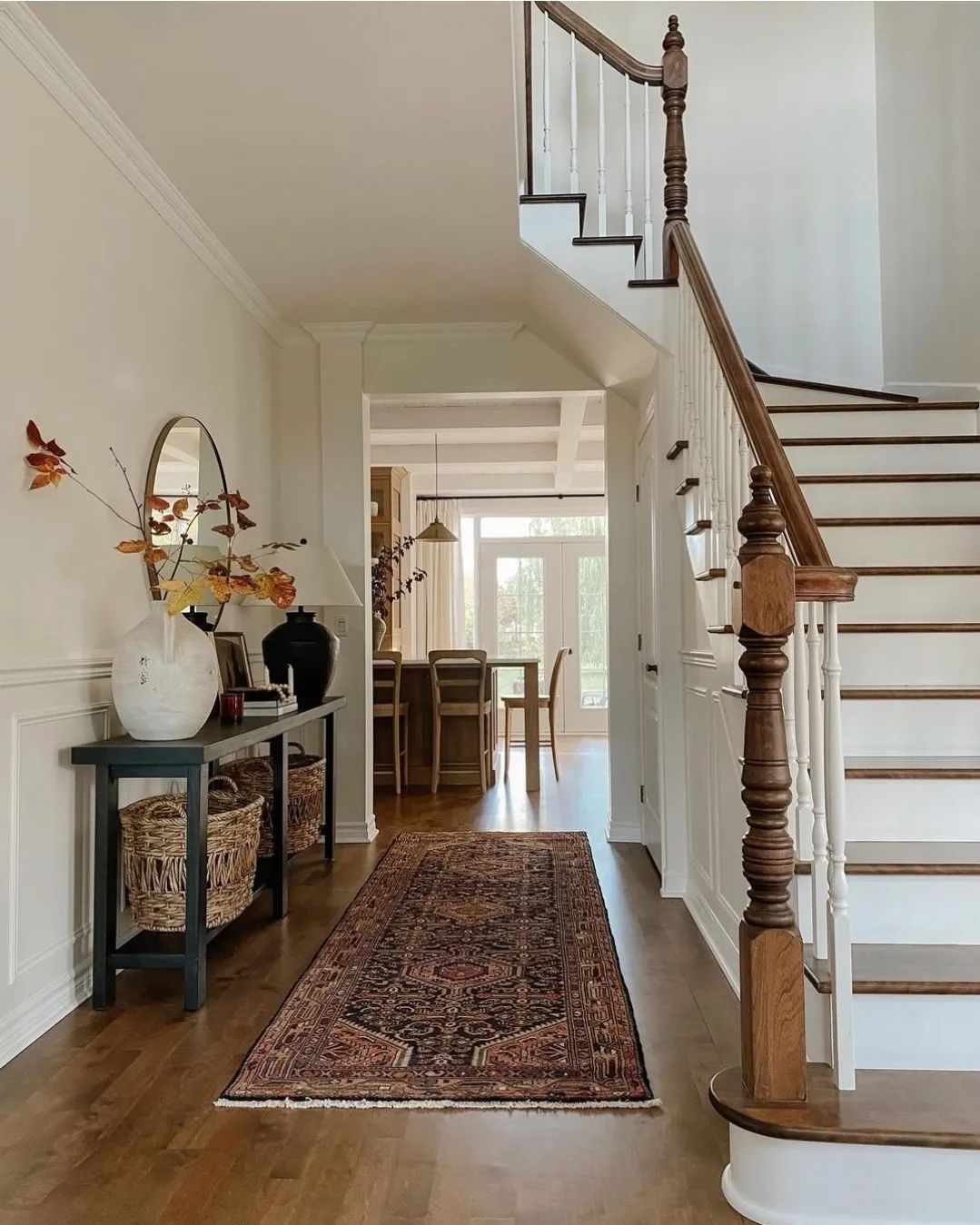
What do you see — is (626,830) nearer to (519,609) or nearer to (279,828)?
(279,828)

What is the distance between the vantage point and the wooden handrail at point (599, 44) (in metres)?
3.79

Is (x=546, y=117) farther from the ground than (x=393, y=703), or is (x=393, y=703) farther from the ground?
(x=546, y=117)

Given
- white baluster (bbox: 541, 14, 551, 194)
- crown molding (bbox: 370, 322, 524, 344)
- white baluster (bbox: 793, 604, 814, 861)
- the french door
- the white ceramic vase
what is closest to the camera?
white baluster (bbox: 793, 604, 814, 861)

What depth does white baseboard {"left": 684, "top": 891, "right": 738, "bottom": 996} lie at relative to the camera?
2766 mm

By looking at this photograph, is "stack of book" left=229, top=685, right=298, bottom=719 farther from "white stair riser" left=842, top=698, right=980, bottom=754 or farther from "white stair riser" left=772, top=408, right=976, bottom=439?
"white stair riser" left=772, top=408, right=976, bottom=439

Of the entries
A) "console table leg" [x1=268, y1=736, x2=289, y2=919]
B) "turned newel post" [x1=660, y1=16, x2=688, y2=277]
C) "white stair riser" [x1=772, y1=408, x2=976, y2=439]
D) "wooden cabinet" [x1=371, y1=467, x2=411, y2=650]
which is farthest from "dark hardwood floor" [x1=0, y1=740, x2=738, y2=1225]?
"wooden cabinet" [x1=371, y1=467, x2=411, y2=650]

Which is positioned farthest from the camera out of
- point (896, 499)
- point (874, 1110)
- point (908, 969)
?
point (896, 499)

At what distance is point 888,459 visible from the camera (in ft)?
11.6

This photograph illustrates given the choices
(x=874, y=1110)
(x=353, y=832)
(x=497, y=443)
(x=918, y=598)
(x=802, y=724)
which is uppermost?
(x=497, y=443)

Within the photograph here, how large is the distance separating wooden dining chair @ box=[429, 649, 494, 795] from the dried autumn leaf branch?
7.72ft

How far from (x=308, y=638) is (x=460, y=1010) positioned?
2.15m

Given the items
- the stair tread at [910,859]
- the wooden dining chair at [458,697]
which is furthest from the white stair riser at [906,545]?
the wooden dining chair at [458,697]

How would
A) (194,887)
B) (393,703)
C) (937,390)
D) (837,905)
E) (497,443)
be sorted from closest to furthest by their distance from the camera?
1. (837,905)
2. (194,887)
3. (937,390)
4. (393,703)
5. (497,443)

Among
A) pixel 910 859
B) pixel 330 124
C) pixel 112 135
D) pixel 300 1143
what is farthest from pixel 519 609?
pixel 300 1143
